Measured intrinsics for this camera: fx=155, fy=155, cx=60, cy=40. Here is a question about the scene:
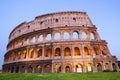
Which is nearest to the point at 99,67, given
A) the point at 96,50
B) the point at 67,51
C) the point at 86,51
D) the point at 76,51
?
the point at 96,50

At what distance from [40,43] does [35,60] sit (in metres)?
3.91

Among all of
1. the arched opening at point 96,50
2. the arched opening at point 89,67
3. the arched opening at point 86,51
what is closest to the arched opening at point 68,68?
the arched opening at point 89,67

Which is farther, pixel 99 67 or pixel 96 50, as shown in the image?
pixel 96 50

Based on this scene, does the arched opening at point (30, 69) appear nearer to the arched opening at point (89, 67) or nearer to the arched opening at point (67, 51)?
the arched opening at point (67, 51)

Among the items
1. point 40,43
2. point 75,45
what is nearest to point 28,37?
point 40,43

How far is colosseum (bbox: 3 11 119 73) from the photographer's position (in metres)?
31.4

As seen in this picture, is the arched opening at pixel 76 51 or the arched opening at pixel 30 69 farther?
the arched opening at pixel 30 69

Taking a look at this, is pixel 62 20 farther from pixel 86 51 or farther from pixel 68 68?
pixel 68 68

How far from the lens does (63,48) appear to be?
32.1 meters

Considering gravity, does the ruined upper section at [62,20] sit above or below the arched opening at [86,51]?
above

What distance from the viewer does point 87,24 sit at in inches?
1419

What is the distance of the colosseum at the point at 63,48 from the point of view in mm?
31367

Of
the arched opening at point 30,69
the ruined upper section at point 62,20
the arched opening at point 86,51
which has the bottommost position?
the arched opening at point 30,69

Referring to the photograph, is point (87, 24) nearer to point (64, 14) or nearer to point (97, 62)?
point (64, 14)
